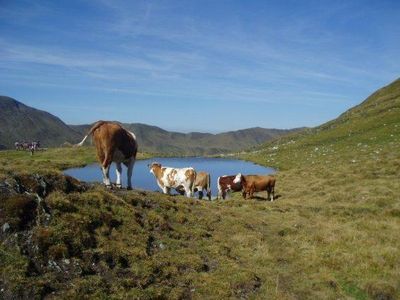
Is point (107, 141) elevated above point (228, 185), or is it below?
above

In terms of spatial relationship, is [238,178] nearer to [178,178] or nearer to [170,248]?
[178,178]

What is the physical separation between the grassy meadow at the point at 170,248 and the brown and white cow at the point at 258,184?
28.7ft

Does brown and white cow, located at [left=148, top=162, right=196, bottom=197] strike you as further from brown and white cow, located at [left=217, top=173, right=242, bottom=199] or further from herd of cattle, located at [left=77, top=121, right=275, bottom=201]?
brown and white cow, located at [left=217, top=173, right=242, bottom=199]

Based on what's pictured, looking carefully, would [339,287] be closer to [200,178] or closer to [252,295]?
[252,295]

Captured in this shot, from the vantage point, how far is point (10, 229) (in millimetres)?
11719

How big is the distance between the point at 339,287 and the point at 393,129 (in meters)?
59.1

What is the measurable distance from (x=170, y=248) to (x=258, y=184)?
1801 centimetres

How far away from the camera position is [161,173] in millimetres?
27500

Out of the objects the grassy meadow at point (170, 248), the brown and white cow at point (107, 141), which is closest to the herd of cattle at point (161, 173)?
the brown and white cow at point (107, 141)

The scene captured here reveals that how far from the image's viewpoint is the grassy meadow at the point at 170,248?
1124 centimetres

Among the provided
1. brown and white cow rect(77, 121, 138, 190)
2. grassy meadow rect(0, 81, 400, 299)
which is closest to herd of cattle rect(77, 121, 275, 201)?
brown and white cow rect(77, 121, 138, 190)

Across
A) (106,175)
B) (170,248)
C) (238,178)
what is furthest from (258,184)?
(170,248)

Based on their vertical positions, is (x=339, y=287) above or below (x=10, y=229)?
below

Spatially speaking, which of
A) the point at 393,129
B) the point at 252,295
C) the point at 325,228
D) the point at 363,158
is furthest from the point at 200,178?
the point at 393,129
